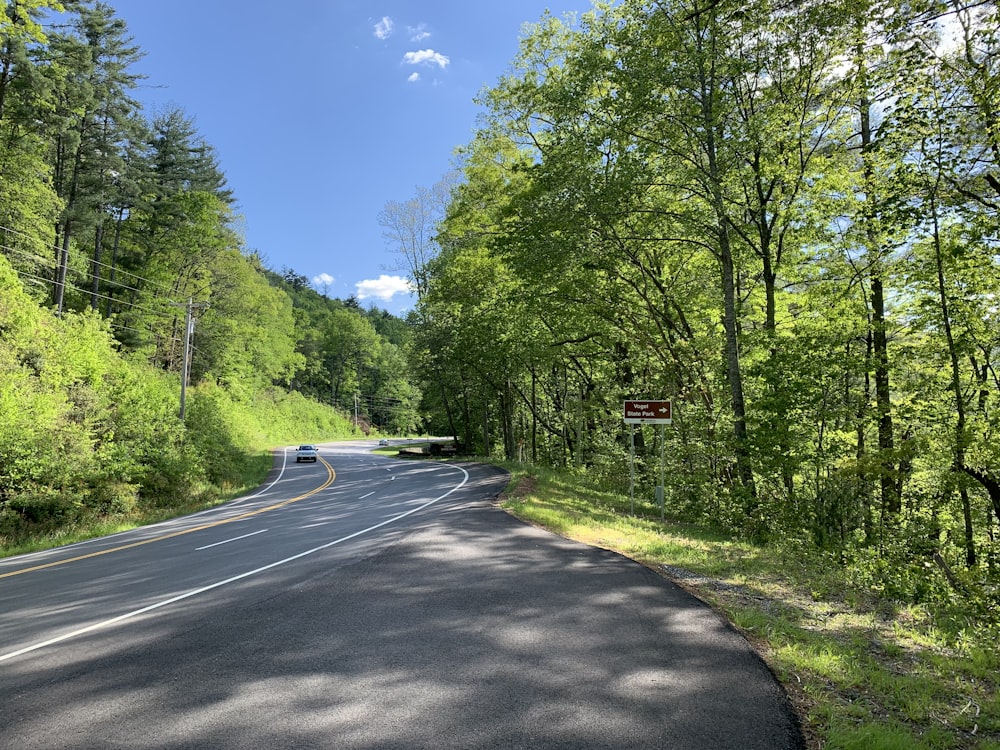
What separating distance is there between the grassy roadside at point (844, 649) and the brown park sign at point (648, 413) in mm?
3592

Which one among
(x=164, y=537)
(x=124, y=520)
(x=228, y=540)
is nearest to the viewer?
(x=228, y=540)

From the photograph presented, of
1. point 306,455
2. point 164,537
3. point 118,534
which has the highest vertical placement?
point 306,455

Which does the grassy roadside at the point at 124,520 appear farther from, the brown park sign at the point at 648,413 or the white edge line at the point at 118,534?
the brown park sign at the point at 648,413

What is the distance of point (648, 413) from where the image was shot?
1294 cm

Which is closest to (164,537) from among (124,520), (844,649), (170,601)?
(124,520)

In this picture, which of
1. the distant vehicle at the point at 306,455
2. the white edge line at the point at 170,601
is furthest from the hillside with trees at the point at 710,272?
the distant vehicle at the point at 306,455

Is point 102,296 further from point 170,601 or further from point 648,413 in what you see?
point 648,413

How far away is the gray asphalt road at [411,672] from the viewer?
3.45 m

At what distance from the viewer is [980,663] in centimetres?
470

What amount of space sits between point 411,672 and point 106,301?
37612mm

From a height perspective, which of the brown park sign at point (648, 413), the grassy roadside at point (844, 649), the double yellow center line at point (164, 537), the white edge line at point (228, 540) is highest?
the brown park sign at point (648, 413)

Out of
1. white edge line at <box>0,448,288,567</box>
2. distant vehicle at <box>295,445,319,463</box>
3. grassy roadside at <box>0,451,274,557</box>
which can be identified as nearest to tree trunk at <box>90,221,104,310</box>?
grassy roadside at <box>0,451,274,557</box>

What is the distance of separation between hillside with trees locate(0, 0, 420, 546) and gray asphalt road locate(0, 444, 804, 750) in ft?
33.1

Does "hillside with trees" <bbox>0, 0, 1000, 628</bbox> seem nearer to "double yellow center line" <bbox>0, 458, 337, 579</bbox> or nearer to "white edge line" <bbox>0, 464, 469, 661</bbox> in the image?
"double yellow center line" <bbox>0, 458, 337, 579</bbox>
